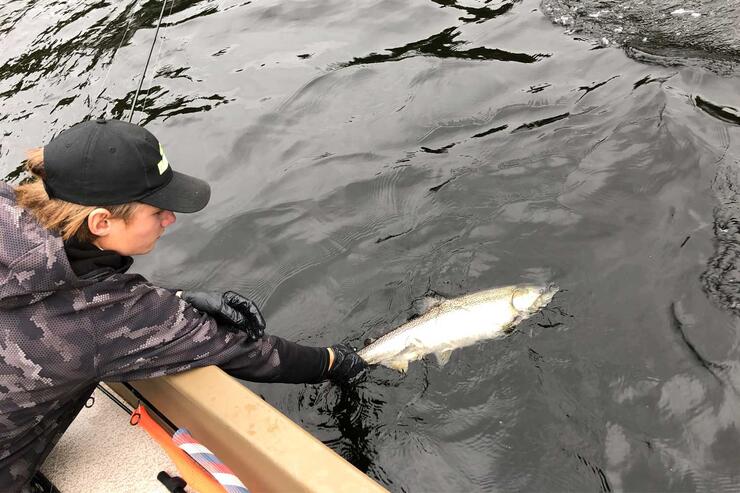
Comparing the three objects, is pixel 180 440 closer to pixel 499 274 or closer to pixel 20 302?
pixel 20 302

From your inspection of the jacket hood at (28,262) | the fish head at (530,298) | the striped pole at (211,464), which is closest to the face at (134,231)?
the jacket hood at (28,262)

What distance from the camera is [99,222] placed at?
263 centimetres

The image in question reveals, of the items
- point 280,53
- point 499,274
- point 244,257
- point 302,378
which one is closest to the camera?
point 302,378

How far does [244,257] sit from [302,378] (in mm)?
2176

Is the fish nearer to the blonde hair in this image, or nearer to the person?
the person

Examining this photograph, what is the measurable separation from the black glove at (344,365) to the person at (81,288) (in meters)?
0.99

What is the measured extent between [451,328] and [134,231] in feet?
7.74

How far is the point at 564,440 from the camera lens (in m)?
3.69

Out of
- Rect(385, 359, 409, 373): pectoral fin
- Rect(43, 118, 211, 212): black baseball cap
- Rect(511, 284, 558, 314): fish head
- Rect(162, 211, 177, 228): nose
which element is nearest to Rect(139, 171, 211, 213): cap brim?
Rect(43, 118, 211, 212): black baseball cap

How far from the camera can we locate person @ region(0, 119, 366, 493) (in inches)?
98.3

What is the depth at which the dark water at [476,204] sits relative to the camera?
12.4 feet

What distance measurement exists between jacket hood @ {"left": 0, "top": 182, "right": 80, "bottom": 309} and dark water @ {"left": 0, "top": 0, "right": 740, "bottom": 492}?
2.16 metres

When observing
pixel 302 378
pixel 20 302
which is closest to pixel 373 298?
pixel 302 378

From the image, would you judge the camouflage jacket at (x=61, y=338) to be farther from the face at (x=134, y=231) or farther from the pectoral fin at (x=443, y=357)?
the pectoral fin at (x=443, y=357)
